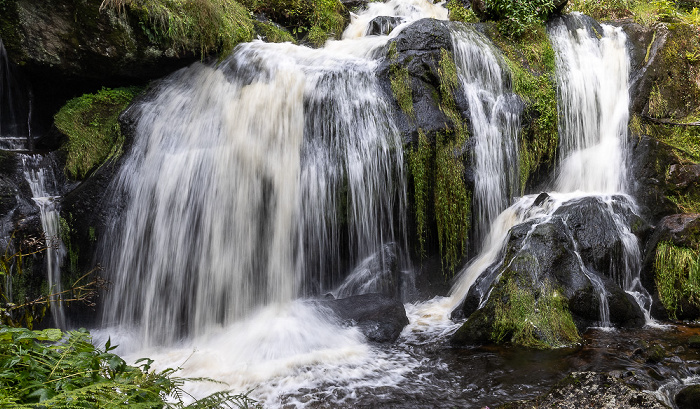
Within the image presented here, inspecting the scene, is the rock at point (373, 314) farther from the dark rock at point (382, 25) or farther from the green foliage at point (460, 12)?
the green foliage at point (460, 12)

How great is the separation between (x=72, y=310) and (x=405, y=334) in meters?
4.87

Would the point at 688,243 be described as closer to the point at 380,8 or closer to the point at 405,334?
the point at 405,334

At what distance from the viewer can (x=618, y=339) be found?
4797 mm

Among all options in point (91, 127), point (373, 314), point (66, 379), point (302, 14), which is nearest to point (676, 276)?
point (373, 314)

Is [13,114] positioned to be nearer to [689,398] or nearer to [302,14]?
[302,14]

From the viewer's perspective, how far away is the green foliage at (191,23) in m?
7.34

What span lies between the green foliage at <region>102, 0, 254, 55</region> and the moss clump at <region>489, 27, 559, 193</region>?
5.22 metres

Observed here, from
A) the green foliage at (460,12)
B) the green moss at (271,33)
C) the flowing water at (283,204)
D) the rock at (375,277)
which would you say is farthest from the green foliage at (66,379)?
the green foliage at (460,12)

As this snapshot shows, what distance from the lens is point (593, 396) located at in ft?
11.1

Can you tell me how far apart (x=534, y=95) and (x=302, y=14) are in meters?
6.01

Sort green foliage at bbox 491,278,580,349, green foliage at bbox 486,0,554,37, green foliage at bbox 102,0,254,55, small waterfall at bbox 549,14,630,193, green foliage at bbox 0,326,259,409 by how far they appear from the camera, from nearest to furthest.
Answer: green foliage at bbox 0,326,259,409, green foliage at bbox 491,278,580,349, green foliage at bbox 102,0,254,55, small waterfall at bbox 549,14,630,193, green foliage at bbox 486,0,554,37

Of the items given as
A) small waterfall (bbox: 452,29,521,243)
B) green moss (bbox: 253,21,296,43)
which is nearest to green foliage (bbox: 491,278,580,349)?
small waterfall (bbox: 452,29,521,243)

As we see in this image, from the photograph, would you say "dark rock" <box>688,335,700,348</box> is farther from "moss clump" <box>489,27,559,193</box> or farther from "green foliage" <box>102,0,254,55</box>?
"green foliage" <box>102,0,254,55</box>

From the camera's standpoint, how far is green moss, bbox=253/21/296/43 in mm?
9578
